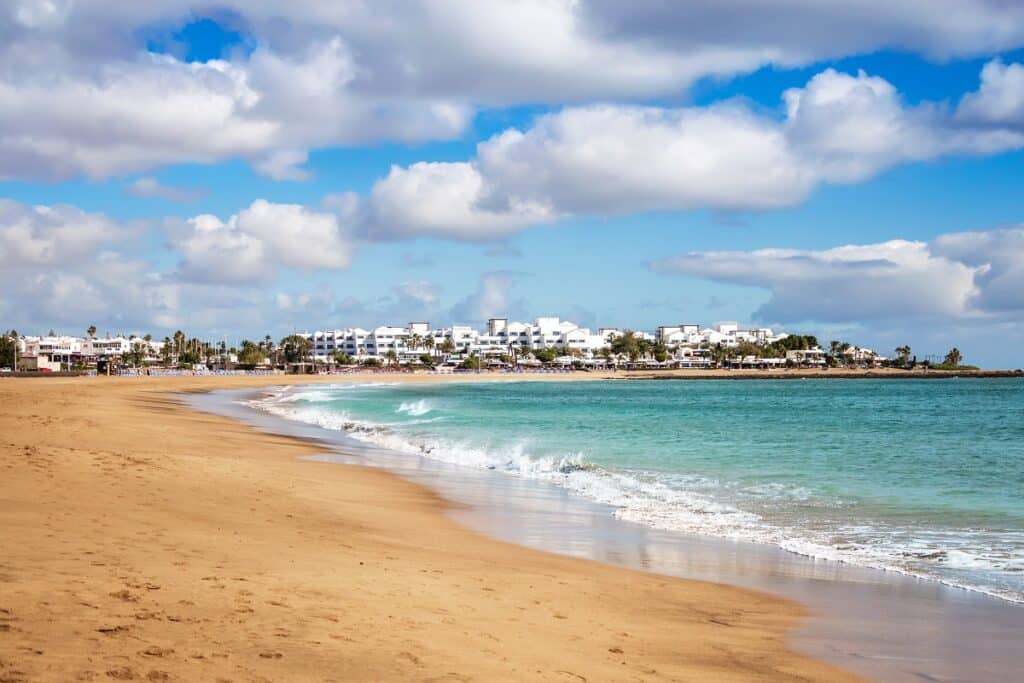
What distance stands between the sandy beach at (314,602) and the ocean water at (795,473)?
12.4 ft

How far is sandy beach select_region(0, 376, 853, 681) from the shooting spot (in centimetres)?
541

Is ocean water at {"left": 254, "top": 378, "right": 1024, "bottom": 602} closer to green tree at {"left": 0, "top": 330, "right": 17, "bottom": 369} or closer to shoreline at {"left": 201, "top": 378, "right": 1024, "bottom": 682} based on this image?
shoreline at {"left": 201, "top": 378, "right": 1024, "bottom": 682}

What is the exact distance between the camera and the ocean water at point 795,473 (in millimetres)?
12086

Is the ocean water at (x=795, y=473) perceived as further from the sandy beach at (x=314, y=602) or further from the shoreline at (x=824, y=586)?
the sandy beach at (x=314, y=602)

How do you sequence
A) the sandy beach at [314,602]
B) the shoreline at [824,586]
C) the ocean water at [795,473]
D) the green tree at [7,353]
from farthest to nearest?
1. the green tree at [7,353]
2. the ocean water at [795,473]
3. the shoreline at [824,586]
4. the sandy beach at [314,602]

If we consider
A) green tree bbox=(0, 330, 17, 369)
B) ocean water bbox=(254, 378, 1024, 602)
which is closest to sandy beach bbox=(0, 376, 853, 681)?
ocean water bbox=(254, 378, 1024, 602)

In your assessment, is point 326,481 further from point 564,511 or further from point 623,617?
point 623,617

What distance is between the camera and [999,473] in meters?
21.4

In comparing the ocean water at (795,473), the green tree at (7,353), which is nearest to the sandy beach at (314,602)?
the ocean water at (795,473)

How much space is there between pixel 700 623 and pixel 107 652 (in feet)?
16.4

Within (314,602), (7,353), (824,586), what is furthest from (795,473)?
(7,353)

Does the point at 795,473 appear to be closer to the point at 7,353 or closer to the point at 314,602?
the point at 314,602

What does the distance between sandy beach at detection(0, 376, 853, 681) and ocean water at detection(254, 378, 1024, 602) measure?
12.4 ft

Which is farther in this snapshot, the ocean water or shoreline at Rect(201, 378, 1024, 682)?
the ocean water
